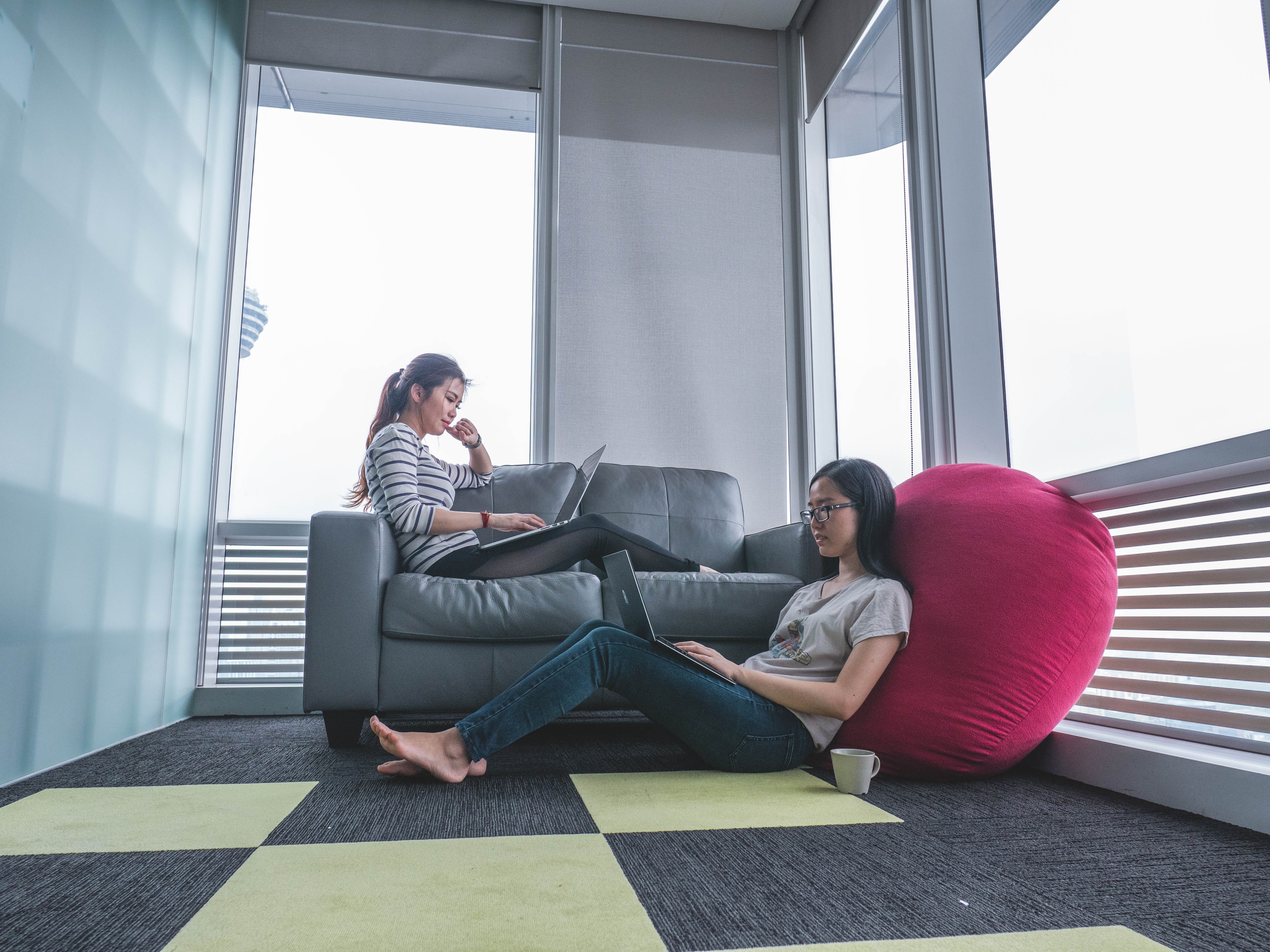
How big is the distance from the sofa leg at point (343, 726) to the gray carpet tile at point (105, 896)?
92cm

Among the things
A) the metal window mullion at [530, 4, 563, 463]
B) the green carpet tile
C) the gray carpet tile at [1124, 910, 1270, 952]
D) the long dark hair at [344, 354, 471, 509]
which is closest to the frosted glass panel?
the green carpet tile

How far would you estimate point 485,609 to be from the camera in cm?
218

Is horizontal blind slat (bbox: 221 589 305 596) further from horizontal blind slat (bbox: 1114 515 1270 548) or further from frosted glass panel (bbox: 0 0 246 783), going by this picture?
horizontal blind slat (bbox: 1114 515 1270 548)

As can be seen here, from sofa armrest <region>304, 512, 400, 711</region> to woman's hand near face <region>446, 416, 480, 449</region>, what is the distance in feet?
2.44

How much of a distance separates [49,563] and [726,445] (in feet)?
8.06

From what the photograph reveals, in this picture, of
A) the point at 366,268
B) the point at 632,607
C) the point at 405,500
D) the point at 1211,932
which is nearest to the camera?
the point at 1211,932

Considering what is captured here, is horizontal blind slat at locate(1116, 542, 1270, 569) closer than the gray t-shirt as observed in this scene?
Yes

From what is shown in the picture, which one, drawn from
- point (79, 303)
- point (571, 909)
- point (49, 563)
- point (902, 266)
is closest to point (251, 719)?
point (49, 563)

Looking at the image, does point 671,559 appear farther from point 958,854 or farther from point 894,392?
point 958,854

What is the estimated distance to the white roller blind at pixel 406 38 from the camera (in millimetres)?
3492

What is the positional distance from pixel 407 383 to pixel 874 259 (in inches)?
68.9

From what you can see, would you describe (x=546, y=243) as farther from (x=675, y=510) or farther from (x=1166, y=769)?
(x=1166, y=769)

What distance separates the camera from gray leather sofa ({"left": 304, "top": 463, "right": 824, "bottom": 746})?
2.10m

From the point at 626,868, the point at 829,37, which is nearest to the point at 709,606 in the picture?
the point at 626,868
